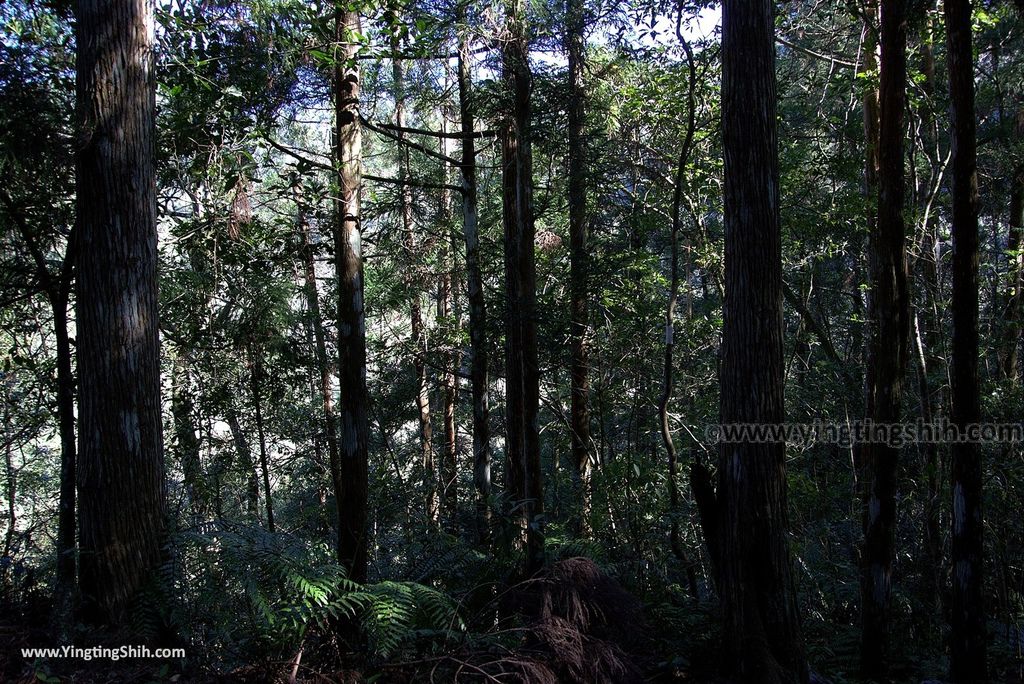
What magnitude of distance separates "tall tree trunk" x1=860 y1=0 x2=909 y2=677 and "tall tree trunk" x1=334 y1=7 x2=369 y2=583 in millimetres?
4889

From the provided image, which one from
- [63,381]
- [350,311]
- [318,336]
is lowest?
[63,381]

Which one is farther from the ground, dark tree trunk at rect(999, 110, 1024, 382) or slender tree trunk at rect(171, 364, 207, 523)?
dark tree trunk at rect(999, 110, 1024, 382)

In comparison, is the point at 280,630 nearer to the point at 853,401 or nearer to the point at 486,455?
the point at 486,455

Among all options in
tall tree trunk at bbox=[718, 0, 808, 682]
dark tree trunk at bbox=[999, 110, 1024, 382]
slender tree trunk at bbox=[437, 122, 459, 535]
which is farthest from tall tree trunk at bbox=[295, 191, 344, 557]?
dark tree trunk at bbox=[999, 110, 1024, 382]

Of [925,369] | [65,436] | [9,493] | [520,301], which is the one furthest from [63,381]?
[925,369]

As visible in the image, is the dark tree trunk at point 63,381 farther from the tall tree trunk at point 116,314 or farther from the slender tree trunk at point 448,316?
the slender tree trunk at point 448,316

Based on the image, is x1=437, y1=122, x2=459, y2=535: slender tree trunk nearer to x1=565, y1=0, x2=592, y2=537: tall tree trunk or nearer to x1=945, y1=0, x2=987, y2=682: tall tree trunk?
x1=565, y1=0, x2=592, y2=537: tall tree trunk

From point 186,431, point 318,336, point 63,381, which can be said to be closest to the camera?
point 63,381

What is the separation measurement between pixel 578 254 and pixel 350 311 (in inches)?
188

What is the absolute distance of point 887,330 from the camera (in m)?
6.32

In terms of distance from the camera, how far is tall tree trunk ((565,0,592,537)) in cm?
862

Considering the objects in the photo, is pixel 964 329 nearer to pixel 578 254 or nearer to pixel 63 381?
pixel 578 254

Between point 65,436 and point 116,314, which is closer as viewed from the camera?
point 116,314

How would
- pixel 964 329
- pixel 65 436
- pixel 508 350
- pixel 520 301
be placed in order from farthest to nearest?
pixel 520 301 < pixel 508 350 < pixel 65 436 < pixel 964 329
